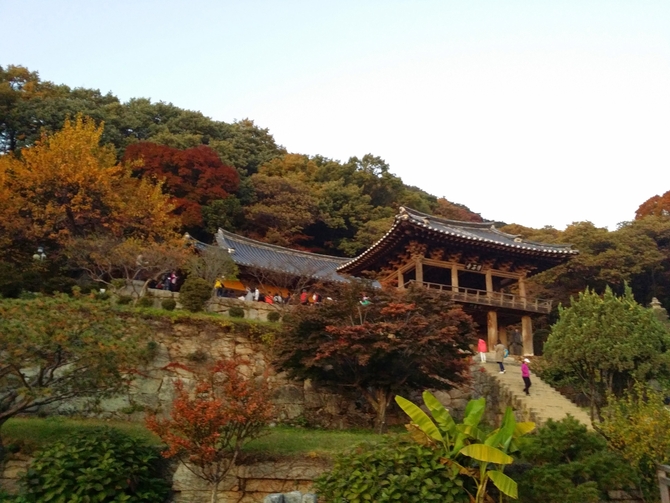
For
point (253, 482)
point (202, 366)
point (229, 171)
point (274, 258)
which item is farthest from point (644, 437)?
point (229, 171)

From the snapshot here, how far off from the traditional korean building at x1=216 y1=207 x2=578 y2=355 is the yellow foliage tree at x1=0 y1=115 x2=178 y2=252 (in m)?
5.51

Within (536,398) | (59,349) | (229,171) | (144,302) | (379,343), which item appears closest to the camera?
(59,349)

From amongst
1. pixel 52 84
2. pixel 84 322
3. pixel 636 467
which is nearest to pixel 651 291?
pixel 636 467

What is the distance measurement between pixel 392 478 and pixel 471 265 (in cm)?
1712

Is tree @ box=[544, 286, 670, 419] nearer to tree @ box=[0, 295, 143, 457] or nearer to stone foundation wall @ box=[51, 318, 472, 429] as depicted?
stone foundation wall @ box=[51, 318, 472, 429]

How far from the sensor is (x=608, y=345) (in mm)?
13227

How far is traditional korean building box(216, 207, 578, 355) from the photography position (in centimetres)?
2386

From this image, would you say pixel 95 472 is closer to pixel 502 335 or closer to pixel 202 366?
pixel 202 366

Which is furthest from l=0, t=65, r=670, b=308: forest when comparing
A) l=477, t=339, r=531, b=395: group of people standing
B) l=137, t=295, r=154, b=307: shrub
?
l=477, t=339, r=531, b=395: group of people standing

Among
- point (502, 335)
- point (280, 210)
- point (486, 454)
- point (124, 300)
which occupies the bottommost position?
point (486, 454)

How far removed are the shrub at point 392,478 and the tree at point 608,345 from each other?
219 inches

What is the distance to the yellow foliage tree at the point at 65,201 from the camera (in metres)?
24.3

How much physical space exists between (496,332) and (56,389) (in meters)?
17.9

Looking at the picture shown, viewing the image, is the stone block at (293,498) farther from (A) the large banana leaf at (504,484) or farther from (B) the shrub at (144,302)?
(B) the shrub at (144,302)
